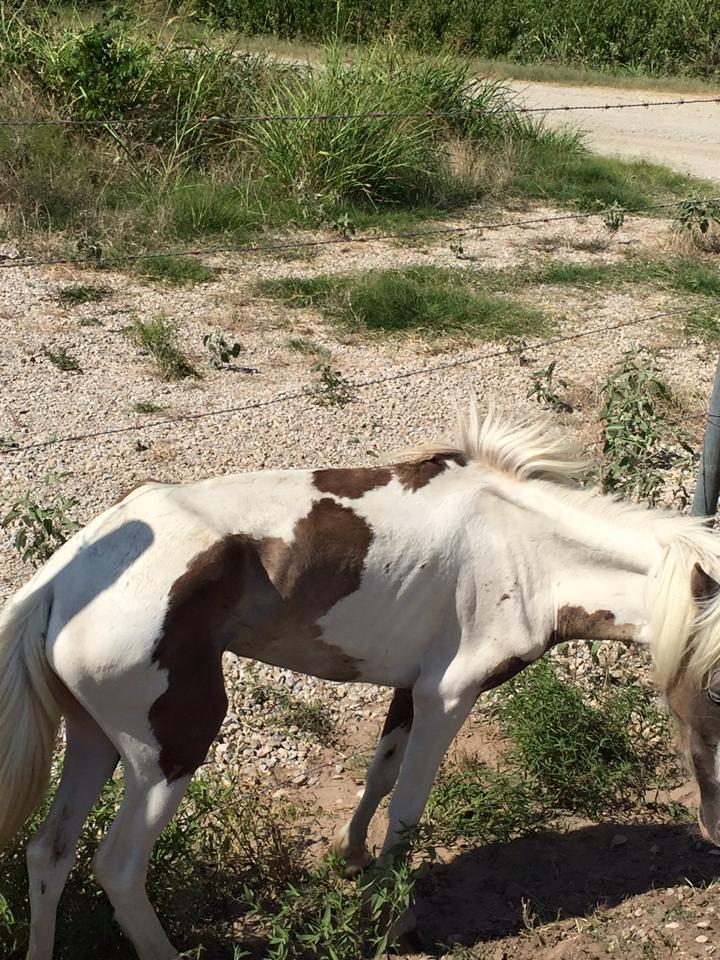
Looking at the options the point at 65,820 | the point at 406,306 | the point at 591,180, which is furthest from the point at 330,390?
the point at 591,180

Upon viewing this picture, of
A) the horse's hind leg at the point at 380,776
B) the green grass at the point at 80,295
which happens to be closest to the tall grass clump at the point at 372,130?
the green grass at the point at 80,295

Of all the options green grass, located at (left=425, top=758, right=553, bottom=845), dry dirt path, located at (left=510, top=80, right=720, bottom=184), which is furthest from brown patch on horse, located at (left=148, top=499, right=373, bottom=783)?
dry dirt path, located at (left=510, top=80, right=720, bottom=184)

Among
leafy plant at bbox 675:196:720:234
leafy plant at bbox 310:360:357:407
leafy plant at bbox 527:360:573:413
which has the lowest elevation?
leafy plant at bbox 310:360:357:407

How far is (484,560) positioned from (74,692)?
1150mm

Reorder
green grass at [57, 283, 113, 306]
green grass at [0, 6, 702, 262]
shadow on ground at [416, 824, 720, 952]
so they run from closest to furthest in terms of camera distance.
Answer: shadow on ground at [416, 824, 720, 952]
green grass at [57, 283, 113, 306]
green grass at [0, 6, 702, 262]

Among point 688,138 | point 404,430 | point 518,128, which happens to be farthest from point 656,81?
point 404,430

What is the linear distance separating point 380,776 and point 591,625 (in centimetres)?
82

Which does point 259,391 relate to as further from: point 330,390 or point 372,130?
point 372,130

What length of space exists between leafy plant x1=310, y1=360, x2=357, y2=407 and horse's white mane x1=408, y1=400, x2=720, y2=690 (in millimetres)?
3246

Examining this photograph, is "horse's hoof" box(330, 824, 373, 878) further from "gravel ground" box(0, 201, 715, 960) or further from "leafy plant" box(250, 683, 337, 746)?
"leafy plant" box(250, 683, 337, 746)

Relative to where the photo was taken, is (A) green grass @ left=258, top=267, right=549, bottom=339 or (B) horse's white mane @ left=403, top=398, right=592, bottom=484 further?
A: (A) green grass @ left=258, top=267, right=549, bottom=339

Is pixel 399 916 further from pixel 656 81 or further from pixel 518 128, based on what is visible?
pixel 656 81

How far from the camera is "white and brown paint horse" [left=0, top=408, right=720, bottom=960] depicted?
2.74 metres

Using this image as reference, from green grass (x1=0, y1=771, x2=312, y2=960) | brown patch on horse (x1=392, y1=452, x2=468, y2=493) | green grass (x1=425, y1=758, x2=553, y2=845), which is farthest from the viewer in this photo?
green grass (x1=425, y1=758, x2=553, y2=845)
